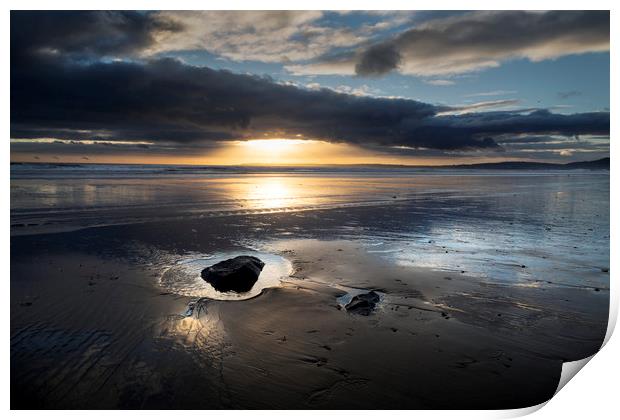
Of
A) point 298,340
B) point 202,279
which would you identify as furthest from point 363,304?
point 202,279

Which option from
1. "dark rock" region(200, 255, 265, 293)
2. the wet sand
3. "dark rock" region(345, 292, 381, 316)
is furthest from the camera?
"dark rock" region(200, 255, 265, 293)

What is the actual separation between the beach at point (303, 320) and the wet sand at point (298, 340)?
18 millimetres

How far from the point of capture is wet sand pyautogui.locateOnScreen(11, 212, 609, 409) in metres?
3.61

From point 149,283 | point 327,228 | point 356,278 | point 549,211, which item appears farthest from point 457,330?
point 549,211

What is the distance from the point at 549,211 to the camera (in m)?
15.0

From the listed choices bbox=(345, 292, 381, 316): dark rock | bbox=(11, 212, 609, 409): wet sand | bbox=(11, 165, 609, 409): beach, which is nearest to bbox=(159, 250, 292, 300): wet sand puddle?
bbox=(11, 165, 609, 409): beach

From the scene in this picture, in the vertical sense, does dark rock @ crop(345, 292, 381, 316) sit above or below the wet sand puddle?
above

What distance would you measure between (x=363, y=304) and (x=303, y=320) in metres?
0.90

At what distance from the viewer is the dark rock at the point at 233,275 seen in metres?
6.09

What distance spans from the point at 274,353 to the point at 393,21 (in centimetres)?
500

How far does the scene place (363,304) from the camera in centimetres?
536

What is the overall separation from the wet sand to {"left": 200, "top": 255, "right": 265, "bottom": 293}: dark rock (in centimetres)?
46

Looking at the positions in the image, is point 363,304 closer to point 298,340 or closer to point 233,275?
point 298,340

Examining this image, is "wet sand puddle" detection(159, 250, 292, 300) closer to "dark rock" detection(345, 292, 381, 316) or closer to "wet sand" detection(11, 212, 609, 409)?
"wet sand" detection(11, 212, 609, 409)
